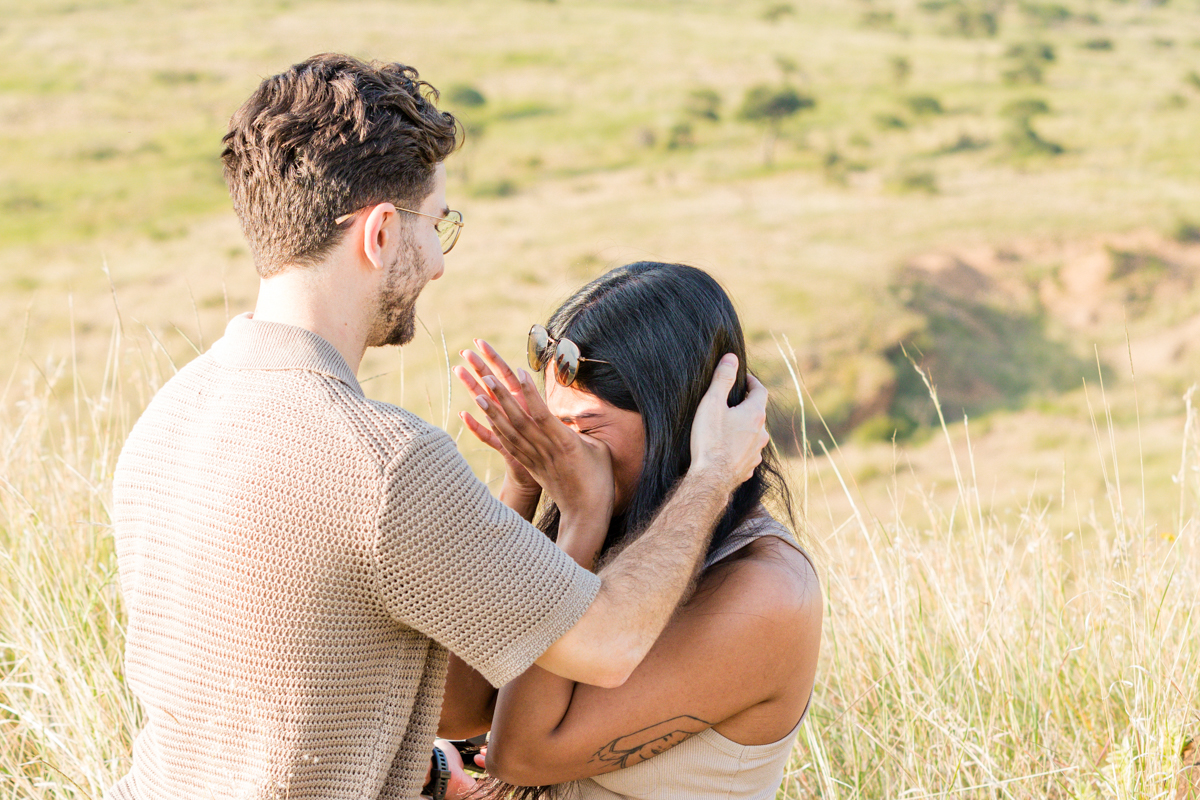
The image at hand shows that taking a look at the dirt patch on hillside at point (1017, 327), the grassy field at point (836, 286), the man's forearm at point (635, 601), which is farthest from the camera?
the dirt patch on hillside at point (1017, 327)

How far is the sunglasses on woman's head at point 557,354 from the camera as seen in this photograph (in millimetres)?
2256

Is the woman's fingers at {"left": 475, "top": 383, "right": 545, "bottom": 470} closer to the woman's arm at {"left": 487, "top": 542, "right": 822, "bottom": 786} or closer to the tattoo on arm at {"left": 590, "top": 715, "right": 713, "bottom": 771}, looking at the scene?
the woman's arm at {"left": 487, "top": 542, "right": 822, "bottom": 786}

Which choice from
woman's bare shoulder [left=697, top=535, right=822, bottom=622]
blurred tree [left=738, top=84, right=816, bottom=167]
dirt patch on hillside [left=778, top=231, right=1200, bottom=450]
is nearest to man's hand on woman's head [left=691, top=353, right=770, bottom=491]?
woman's bare shoulder [left=697, top=535, right=822, bottom=622]

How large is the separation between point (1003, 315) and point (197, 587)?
122 ft

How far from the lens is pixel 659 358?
2219 mm

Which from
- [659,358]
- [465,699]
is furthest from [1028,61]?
[465,699]

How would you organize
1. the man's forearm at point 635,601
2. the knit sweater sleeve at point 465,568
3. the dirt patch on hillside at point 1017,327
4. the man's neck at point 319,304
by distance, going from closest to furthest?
the knit sweater sleeve at point 465,568
the man's forearm at point 635,601
the man's neck at point 319,304
the dirt patch on hillside at point 1017,327

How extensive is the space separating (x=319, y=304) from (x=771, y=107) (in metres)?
50.3

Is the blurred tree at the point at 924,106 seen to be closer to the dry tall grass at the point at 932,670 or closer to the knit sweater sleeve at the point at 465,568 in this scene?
the dry tall grass at the point at 932,670

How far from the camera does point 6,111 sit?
4672 centimetres

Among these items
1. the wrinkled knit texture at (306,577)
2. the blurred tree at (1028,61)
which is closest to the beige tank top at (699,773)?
the wrinkled knit texture at (306,577)

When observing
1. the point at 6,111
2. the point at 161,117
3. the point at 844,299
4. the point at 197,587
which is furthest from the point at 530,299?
the point at 197,587

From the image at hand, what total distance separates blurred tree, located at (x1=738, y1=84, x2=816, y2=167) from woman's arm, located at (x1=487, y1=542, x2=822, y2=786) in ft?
158

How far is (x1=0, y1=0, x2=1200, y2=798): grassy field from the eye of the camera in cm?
297
